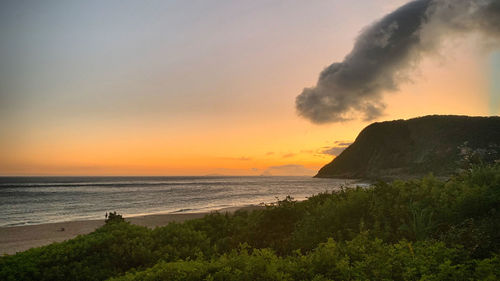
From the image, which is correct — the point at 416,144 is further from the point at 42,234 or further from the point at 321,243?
the point at 321,243

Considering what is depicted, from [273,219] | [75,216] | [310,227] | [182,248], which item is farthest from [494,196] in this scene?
[75,216]

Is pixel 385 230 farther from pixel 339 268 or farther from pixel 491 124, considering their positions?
pixel 491 124

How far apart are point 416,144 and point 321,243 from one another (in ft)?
447

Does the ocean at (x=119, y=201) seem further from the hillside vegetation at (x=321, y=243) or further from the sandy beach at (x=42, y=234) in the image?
the sandy beach at (x=42, y=234)

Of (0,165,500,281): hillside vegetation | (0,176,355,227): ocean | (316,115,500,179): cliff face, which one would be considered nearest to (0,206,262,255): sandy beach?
(0,176,355,227): ocean

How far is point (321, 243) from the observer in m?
6.06

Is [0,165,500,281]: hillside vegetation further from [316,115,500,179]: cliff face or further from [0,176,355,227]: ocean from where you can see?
[316,115,500,179]: cliff face

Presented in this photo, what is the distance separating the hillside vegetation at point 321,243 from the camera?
5035mm

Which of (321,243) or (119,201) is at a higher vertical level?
(321,243)

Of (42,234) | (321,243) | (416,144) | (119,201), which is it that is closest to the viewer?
(321,243)

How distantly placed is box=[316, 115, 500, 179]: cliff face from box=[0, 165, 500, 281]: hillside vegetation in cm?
9188

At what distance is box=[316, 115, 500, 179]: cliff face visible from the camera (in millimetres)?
104562

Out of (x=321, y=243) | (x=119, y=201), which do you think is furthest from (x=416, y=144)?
(x=321, y=243)

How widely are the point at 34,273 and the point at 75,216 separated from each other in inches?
1247
